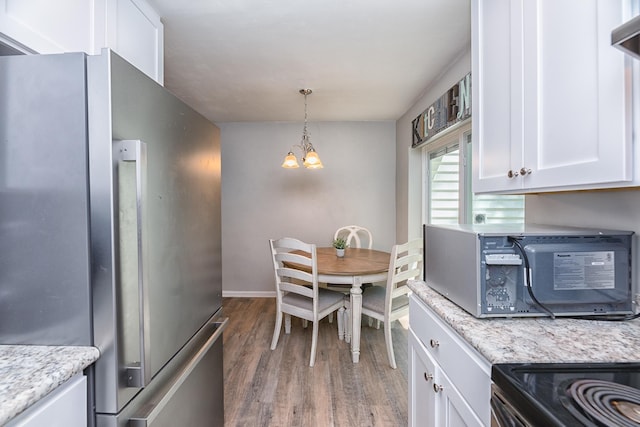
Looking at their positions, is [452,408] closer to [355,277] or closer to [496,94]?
[496,94]

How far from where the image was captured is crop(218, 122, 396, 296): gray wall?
4.03m

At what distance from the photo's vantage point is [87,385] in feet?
2.48

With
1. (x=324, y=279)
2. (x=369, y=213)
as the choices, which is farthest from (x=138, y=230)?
(x=369, y=213)

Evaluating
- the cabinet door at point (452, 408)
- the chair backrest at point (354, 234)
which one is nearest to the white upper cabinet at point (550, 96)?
the cabinet door at point (452, 408)

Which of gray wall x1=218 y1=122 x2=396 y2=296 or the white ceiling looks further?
gray wall x1=218 y1=122 x2=396 y2=296

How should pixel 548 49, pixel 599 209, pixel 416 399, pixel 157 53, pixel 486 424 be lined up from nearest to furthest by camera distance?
1. pixel 486 424
2. pixel 548 49
3. pixel 599 209
4. pixel 416 399
5. pixel 157 53

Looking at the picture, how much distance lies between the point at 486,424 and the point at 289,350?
2.02 metres

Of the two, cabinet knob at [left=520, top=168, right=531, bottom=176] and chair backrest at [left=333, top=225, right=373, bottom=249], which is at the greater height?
cabinet knob at [left=520, top=168, right=531, bottom=176]

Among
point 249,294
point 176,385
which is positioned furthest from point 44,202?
point 249,294

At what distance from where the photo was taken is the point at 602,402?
562 millimetres

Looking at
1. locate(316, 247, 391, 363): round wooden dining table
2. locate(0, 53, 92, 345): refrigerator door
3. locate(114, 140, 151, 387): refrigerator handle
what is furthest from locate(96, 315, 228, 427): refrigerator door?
locate(316, 247, 391, 363): round wooden dining table

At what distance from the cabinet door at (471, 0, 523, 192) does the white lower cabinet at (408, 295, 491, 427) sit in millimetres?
604

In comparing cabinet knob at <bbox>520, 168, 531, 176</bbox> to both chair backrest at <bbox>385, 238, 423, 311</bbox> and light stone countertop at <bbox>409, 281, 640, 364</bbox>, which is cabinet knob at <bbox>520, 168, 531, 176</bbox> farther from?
chair backrest at <bbox>385, 238, 423, 311</bbox>

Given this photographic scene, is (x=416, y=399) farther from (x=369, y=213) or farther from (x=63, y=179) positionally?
(x=369, y=213)
